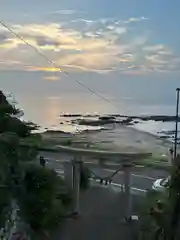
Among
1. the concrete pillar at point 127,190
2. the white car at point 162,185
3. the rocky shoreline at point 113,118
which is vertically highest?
the rocky shoreline at point 113,118

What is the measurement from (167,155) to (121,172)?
1.08m

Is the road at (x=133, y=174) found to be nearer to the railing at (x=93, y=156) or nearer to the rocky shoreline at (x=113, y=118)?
the railing at (x=93, y=156)

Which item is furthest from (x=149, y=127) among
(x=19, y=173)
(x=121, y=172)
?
(x=19, y=173)

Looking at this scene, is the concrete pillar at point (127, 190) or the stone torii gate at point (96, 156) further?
the concrete pillar at point (127, 190)

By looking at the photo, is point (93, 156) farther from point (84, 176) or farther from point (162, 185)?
point (162, 185)

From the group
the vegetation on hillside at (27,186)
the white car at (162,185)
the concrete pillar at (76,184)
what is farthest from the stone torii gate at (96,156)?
the vegetation on hillside at (27,186)

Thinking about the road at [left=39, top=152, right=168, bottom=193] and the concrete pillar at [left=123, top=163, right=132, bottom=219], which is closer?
the road at [left=39, top=152, right=168, bottom=193]

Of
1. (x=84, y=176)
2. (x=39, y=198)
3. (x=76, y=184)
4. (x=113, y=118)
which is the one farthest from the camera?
(x=113, y=118)

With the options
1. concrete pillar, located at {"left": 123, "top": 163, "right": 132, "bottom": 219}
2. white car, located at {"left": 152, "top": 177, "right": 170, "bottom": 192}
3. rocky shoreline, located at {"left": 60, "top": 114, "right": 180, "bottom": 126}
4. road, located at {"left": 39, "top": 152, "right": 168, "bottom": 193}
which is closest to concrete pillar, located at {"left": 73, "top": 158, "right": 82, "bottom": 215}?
road, located at {"left": 39, "top": 152, "right": 168, "bottom": 193}

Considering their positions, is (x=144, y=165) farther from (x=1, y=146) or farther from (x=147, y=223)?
(x=1, y=146)

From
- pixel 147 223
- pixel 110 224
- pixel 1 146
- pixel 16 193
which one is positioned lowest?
pixel 110 224

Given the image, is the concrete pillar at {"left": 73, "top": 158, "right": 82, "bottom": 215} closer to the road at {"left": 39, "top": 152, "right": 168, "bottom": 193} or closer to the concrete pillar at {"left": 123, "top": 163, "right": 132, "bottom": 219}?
the road at {"left": 39, "top": 152, "right": 168, "bottom": 193}

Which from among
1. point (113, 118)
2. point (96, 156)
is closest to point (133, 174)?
point (96, 156)

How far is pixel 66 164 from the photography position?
27.1 feet
